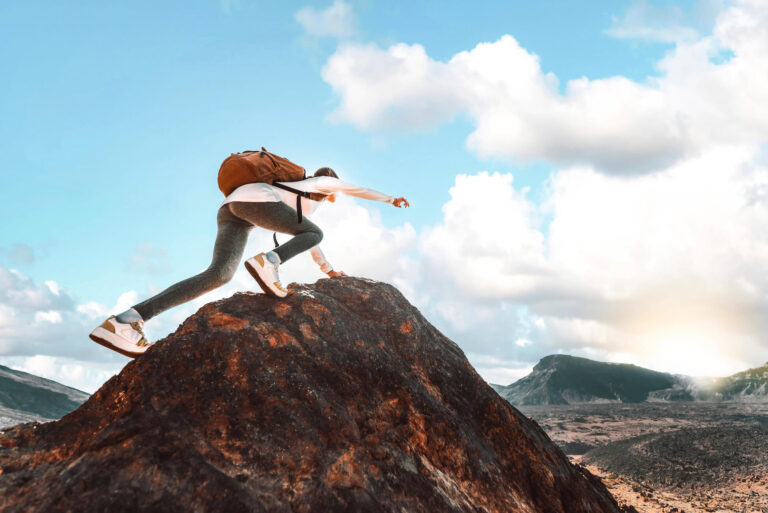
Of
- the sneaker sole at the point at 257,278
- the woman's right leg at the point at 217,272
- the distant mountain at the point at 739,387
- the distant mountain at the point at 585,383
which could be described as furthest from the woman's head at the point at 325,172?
the distant mountain at the point at 585,383

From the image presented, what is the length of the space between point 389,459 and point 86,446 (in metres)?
1.51

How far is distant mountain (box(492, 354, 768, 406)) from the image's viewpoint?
206 ft

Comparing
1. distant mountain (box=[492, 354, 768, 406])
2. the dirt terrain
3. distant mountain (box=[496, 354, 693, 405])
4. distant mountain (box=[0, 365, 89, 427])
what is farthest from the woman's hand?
distant mountain (box=[496, 354, 693, 405])

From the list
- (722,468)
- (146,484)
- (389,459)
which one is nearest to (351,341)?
(389,459)

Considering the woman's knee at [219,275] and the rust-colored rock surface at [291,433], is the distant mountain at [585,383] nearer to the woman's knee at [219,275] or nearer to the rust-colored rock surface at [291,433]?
the rust-colored rock surface at [291,433]

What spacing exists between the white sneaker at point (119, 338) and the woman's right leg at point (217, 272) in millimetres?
191

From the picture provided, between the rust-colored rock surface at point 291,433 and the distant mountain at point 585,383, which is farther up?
the rust-colored rock surface at point 291,433

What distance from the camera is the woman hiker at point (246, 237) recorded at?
319 centimetres

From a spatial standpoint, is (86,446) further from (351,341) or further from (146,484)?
Result: (351,341)

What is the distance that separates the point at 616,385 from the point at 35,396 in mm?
72763

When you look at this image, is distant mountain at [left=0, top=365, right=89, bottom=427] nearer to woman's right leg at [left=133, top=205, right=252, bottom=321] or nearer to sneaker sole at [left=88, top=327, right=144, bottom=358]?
woman's right leg at [left=133, top=205, right=252, bottom=321]

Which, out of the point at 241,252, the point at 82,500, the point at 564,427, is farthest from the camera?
the point at 564,427

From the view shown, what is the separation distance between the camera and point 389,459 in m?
2.58

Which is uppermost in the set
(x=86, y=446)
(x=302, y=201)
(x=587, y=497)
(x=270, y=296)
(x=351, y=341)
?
(x=302, y=201)
